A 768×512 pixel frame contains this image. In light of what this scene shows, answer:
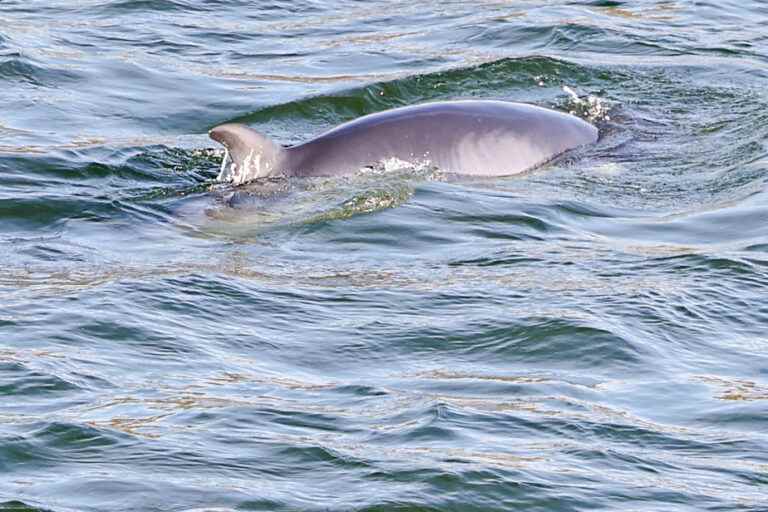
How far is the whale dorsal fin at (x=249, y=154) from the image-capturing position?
9305mm

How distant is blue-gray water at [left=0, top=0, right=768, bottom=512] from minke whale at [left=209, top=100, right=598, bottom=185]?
13 cm

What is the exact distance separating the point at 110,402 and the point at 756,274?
11.3 ft

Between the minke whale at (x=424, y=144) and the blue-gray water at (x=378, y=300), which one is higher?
the minke whale at (x=424, y=144)

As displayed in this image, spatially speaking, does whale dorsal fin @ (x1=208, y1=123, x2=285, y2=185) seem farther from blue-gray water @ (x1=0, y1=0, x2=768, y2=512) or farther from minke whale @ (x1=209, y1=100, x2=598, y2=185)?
blue-gray water @ (x1=0, y1=0, x2=768, y2=512)

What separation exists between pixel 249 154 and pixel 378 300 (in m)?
1.82

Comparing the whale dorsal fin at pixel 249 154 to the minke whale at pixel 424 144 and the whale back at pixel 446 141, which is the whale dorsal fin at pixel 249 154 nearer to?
the minke whale at pixel 424 144

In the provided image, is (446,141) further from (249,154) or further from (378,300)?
(378,300)

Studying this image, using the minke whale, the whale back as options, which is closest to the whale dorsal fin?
the minke whale

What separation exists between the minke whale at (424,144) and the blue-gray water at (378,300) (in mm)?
132

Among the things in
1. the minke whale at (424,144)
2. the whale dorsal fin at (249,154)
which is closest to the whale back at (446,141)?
the minke whale at (424,144)

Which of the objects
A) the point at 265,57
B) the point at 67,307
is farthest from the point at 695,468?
the point at 265,57

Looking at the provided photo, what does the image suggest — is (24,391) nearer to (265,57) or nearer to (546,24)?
(265,57)

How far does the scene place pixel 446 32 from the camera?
15344 mm

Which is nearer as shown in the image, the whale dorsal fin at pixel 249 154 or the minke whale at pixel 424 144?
the whale dorsal fin at pixel 249 154
